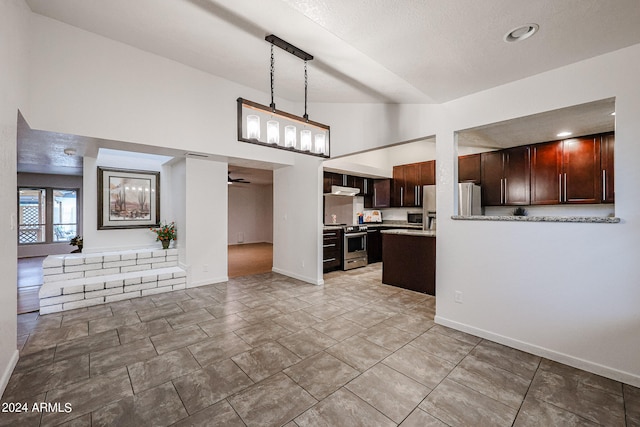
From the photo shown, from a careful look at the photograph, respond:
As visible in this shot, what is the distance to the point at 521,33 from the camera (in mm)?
1773

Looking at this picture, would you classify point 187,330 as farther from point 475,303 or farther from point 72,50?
point 72,50

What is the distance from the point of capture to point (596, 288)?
82.8 inches

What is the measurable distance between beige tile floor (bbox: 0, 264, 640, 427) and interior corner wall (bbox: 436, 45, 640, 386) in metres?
0.21

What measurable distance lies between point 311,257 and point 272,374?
2728 mm

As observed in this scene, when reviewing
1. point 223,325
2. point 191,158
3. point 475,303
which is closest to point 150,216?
point 191,158

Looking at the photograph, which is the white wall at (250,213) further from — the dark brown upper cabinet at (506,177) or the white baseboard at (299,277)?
the dark brown upper cabinet at (506,177)

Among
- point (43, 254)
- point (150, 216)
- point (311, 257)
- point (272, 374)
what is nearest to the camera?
point (272, 374)

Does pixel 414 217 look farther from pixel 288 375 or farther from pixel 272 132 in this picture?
pixel 288 375

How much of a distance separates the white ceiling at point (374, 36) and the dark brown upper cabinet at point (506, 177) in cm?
254

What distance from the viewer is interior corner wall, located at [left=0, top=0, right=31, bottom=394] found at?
1.85 meters

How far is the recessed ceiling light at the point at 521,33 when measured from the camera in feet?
5.56

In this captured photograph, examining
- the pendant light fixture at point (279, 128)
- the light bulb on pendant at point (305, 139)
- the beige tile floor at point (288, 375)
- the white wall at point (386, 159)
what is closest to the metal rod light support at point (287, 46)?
the pendant light fixture at point (279, 128)

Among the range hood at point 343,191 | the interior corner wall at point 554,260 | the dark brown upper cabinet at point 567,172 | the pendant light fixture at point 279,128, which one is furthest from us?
the range hood at point 343,191

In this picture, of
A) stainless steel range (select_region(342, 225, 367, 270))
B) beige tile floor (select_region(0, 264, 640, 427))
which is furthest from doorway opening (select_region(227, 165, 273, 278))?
beige tile floor (select_region(0, 264, 640, 427))
